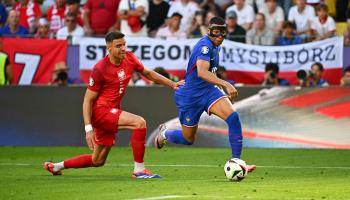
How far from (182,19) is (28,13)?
389 cm

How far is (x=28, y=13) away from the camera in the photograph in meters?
24.0

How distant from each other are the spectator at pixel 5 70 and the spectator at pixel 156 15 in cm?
353

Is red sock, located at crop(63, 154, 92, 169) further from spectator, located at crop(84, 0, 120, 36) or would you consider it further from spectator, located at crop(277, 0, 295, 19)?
spectator, located at crop(277, 0, 295, 19)

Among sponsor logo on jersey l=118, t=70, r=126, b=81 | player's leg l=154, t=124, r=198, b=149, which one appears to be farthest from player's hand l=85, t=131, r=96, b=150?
player's leg l=154, t=124, r=198, b=149

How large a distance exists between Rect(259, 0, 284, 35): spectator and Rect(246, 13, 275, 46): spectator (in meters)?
0.32

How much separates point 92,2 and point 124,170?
8.49 m

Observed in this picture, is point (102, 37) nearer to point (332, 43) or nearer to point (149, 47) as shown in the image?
point (149, 47)

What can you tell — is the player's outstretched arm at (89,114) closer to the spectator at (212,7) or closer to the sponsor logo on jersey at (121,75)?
the sponsor logo on jersey at (121,75)

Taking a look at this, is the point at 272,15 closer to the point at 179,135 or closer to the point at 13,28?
the point at 13,28

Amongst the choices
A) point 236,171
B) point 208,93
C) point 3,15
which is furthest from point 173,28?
point 236,171

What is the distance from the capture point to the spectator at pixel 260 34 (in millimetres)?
20938

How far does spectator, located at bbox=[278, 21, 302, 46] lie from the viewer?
68.2 ft

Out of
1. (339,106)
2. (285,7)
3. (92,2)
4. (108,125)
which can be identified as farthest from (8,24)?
(108,125)

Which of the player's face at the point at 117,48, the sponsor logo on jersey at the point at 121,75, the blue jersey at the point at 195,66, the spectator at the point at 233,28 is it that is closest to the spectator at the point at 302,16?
the spectator at the point at 233,28
